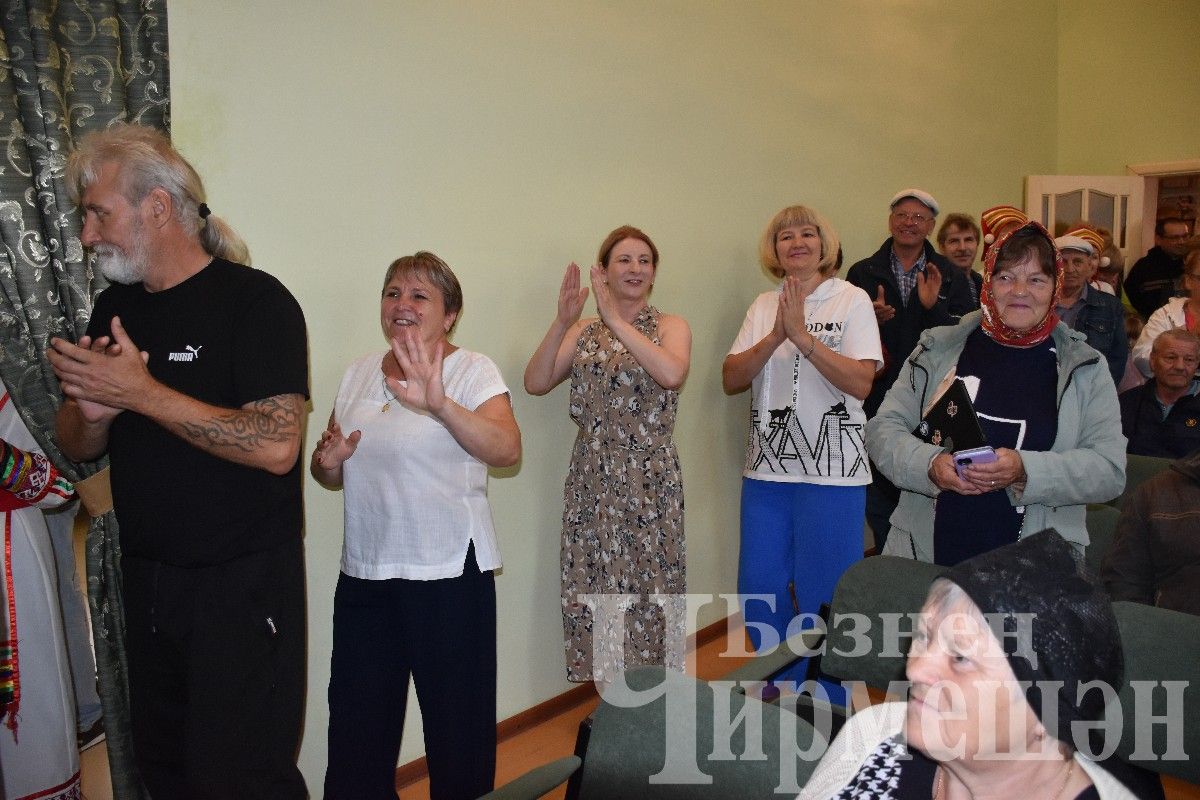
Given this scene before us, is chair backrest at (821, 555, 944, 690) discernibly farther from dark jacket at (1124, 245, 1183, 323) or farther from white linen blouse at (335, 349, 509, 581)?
dark jacket at (1124, 245, 1183, 323)

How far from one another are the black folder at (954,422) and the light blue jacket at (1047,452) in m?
0.04

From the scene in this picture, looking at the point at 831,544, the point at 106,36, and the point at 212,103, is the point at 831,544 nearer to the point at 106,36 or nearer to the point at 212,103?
the point at 212,103

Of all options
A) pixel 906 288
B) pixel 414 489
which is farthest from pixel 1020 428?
pixel 906 288

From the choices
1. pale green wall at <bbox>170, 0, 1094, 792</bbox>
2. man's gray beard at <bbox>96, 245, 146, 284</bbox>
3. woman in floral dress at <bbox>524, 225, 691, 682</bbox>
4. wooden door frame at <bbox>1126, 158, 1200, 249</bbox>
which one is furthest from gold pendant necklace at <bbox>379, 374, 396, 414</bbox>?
wooden door frame at <bbox>1126, 158, 1200, 249</bbox>

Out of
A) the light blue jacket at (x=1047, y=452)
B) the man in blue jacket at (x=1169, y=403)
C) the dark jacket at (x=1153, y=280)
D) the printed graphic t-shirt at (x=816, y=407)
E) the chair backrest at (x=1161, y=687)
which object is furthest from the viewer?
the dark jacket at (x=1153, y=280)

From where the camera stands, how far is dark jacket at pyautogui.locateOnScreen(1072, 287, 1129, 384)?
4.16 m

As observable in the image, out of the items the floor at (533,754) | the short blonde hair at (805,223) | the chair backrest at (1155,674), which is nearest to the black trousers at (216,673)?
the floor at (533,754)

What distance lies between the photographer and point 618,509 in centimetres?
322

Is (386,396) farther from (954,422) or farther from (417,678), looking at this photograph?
(954,422)

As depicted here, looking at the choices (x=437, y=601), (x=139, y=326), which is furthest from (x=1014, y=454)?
(x=139, y=326)

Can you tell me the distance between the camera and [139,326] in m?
1.95

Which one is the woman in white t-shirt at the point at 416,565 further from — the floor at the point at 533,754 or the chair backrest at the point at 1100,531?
the chair backrest at the point at 1100,531

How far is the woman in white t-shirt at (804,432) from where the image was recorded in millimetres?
3287

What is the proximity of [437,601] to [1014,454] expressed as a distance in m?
1.47
